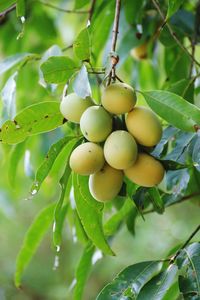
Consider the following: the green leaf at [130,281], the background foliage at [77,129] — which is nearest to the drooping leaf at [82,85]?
the background foliage at [77,129]

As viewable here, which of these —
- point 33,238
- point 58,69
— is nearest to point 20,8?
point 58,69

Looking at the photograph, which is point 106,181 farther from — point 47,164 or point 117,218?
point 117,218

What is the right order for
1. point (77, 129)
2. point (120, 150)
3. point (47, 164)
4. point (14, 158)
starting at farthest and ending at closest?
point (14, 158) → point (77, 129) → point (47, 164) → point (120, 150)

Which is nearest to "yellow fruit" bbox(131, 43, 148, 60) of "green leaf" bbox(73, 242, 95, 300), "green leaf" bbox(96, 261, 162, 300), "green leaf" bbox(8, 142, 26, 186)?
"green leaf" bbox(8, 142, 26, 186)

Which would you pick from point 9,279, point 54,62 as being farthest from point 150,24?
point 9,279

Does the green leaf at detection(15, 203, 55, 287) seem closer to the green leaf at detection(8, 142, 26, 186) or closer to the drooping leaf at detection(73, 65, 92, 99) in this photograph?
the green leaf at detection(8, 142, 26, 186)

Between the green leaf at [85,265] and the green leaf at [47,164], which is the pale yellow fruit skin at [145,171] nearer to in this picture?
the green leaf at [47,164]
